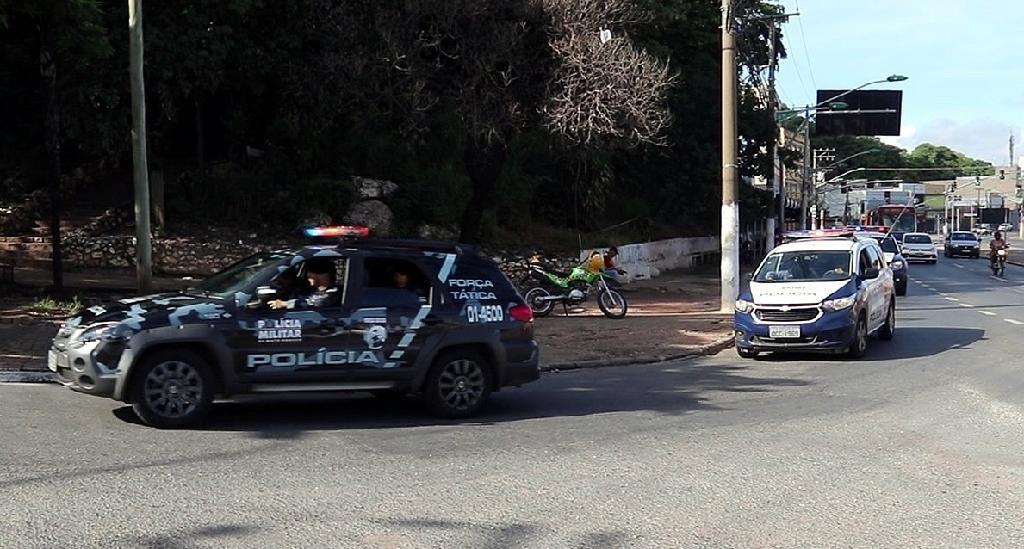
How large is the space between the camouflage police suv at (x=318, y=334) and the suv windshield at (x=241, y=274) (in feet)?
0.06

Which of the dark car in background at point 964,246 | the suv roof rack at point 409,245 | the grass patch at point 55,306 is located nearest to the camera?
the suv roof rack at point 409,245

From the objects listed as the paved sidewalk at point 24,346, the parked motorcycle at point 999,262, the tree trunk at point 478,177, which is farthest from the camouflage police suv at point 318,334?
the parked motorcycle at point 999,262

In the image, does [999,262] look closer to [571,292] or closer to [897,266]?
[897,266]

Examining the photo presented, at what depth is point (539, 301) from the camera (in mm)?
19688

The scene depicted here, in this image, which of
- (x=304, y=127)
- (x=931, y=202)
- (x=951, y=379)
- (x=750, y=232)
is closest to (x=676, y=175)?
(x=750, y=232)

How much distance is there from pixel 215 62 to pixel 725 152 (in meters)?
10.7

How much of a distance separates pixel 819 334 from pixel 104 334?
31.4 feet

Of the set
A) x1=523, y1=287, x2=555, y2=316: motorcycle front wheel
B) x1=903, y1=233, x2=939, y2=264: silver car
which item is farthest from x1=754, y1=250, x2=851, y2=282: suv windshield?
x1=903, y1=233, x2=939, y2=264: silver car

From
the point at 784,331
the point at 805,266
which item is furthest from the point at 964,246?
Answer: the point at 784,331

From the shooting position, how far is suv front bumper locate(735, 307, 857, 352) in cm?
1378

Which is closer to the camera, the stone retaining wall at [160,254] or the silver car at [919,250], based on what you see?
the stone retaining wall at [160,254]

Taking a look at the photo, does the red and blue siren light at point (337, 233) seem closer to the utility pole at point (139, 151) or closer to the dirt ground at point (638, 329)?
the dirt ground at point (638, 329)

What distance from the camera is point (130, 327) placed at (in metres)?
8.20

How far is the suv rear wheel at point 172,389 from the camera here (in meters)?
8.30
